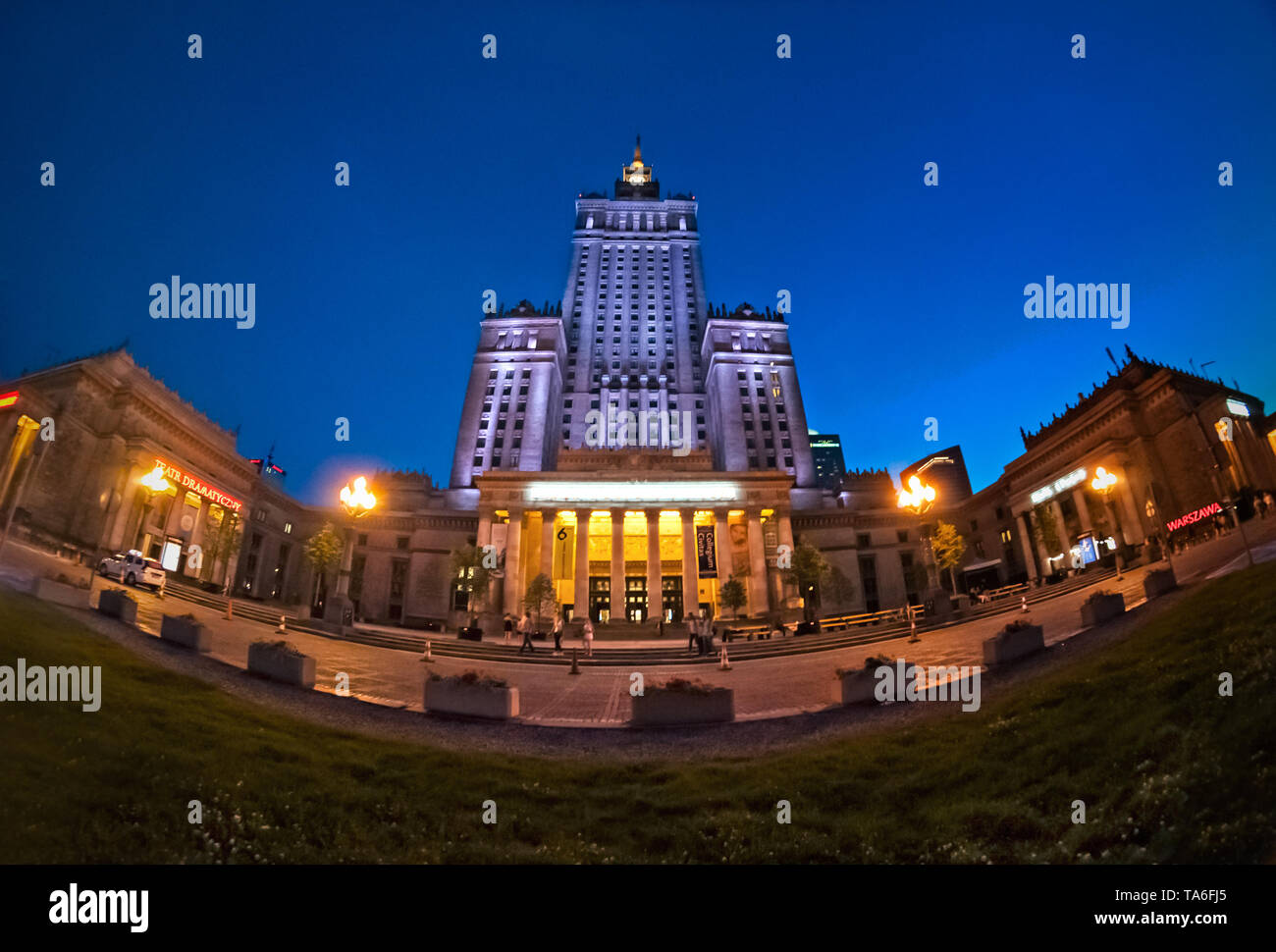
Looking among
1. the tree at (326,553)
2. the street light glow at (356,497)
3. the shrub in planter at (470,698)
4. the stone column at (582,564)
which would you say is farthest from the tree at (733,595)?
the street light glow at (356,497)

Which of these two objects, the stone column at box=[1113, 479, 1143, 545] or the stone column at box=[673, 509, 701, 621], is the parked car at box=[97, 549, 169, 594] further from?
the stone column at box=[1113, 479, 1143, 545]

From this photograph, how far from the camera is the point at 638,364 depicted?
10631 cm

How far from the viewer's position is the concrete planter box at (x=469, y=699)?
10438mm

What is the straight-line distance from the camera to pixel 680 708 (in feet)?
34.9

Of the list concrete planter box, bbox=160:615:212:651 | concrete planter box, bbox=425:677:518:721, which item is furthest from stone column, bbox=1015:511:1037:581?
concrete planter box, bbox=160:615:212:651

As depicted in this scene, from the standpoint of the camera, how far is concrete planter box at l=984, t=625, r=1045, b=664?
11.6 metres

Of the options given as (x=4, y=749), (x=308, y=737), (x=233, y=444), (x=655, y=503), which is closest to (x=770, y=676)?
(x=308, y=737)

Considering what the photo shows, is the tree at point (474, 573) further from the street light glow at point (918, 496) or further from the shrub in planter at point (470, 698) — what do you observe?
the street light glow at point (918, 496)

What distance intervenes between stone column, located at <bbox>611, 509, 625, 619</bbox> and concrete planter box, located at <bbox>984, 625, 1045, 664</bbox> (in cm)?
4506

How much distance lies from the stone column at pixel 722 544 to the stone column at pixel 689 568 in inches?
93.2

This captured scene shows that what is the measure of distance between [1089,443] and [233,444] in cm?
7663

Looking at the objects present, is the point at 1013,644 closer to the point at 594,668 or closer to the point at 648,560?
the point at 594,668

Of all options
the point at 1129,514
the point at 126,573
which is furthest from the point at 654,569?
the point at 126,573
